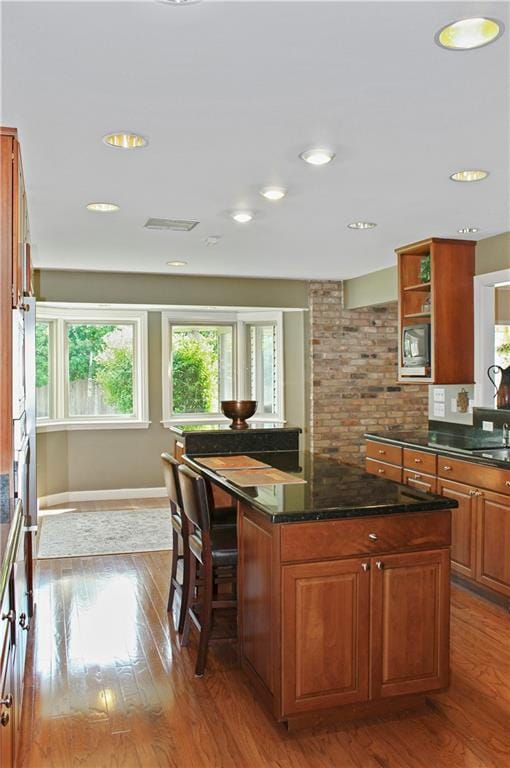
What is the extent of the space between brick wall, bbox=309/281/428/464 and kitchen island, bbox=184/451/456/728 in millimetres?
4588

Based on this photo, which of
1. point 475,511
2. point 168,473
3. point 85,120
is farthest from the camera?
point 475,511

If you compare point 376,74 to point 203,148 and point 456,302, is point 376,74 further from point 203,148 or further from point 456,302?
point 456,302

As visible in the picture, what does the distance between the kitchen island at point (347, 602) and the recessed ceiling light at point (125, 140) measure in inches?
64.3

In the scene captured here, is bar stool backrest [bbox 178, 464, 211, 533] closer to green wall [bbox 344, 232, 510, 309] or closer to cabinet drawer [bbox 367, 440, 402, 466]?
cabinet drawer [bbox 367, 440, 402, 466]

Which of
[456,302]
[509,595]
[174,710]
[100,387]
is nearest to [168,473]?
[174,710]

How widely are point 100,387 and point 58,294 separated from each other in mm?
1431

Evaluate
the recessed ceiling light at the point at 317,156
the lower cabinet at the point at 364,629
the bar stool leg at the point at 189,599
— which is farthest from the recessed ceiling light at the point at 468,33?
the bar stool leg at the point at 189,599

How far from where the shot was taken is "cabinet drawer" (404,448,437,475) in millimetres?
4617

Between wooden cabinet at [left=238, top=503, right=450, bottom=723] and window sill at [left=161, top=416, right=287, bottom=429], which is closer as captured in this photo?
wooden cabinet at [left=238, top=503, right=450, bottom=723]

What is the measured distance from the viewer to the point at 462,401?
527cm

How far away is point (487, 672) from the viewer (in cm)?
316

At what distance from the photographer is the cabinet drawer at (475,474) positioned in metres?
3.93

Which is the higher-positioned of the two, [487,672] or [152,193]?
[152,193]

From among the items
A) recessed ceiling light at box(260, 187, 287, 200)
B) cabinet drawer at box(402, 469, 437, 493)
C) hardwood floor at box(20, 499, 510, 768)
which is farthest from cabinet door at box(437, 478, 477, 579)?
recessed ceiling light at box(260, 187, 287, 200)
